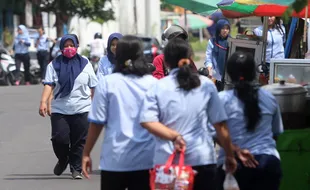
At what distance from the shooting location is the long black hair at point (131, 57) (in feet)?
20.6

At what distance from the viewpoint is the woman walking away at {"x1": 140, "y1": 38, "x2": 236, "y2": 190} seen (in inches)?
232

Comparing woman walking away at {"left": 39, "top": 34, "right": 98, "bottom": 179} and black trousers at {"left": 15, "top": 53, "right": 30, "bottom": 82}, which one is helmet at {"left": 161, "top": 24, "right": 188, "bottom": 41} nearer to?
woman walking away at {"left": 39, "top": 34, "right": 98, "bottom": 179}

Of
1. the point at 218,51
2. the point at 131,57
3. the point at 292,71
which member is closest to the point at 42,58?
the point at 218,51

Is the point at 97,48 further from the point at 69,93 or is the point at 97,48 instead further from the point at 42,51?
the point at 69,93

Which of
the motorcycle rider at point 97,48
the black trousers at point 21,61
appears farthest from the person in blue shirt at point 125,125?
the motorcycle rider at point 97,48

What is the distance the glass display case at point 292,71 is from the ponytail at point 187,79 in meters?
3.10

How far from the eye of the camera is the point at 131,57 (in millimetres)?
6289

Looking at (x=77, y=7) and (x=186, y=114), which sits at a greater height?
(x=77, y=7)

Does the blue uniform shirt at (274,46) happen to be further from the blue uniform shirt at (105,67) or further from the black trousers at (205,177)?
the black trousers at (205,177)

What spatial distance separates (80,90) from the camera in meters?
10.4

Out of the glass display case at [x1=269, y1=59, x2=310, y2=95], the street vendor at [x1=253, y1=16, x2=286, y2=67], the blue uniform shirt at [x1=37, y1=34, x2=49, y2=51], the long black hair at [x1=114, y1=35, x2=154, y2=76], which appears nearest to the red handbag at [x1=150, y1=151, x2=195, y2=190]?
the long black hair at [x1=114, y1=35, x2=154, y2=76]

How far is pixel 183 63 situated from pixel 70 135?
4.71 m

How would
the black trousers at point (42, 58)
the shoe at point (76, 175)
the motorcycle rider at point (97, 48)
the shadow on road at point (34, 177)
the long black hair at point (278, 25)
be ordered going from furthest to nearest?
1. the motorcycle rider at point (97, 48)
2. the black trousers at point (42, 58)
3. the long black hair at point (278, 25)
4. the shadow on road at point (34, 177)
5. the shoe at point (76, 175)

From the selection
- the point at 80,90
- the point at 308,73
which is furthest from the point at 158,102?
the point at 80,90
